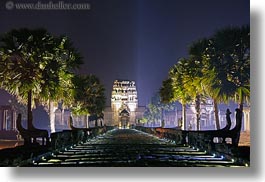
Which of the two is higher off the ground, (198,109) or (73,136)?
(198,109)

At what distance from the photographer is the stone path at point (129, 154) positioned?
189 inches

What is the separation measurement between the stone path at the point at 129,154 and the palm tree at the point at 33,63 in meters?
0.50

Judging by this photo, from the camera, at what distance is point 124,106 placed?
→ 16.3ft

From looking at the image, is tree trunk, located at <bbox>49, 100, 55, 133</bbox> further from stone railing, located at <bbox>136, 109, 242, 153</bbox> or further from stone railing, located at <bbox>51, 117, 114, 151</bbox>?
stone railing, located at <bbox>136, 109, 242, 153</bbox>

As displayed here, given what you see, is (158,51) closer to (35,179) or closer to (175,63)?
(175,63)

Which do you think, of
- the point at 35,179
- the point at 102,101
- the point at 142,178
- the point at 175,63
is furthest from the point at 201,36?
the point at 35,179

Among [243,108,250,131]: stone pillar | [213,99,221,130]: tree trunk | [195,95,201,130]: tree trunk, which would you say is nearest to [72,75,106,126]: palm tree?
[195,95,201,130]: tree trunk

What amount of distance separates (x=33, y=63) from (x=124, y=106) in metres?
1.01

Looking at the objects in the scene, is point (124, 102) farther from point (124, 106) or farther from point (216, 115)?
point (216, 115)

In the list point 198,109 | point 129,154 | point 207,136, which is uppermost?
point 198,109

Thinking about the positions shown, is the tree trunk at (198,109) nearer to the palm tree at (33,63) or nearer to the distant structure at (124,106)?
the distant structure at (124,106)

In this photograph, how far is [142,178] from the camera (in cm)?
479

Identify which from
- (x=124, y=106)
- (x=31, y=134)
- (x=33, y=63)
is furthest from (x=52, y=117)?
(x=124, y=106)

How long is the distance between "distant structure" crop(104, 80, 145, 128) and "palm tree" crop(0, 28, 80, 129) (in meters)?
0.50
